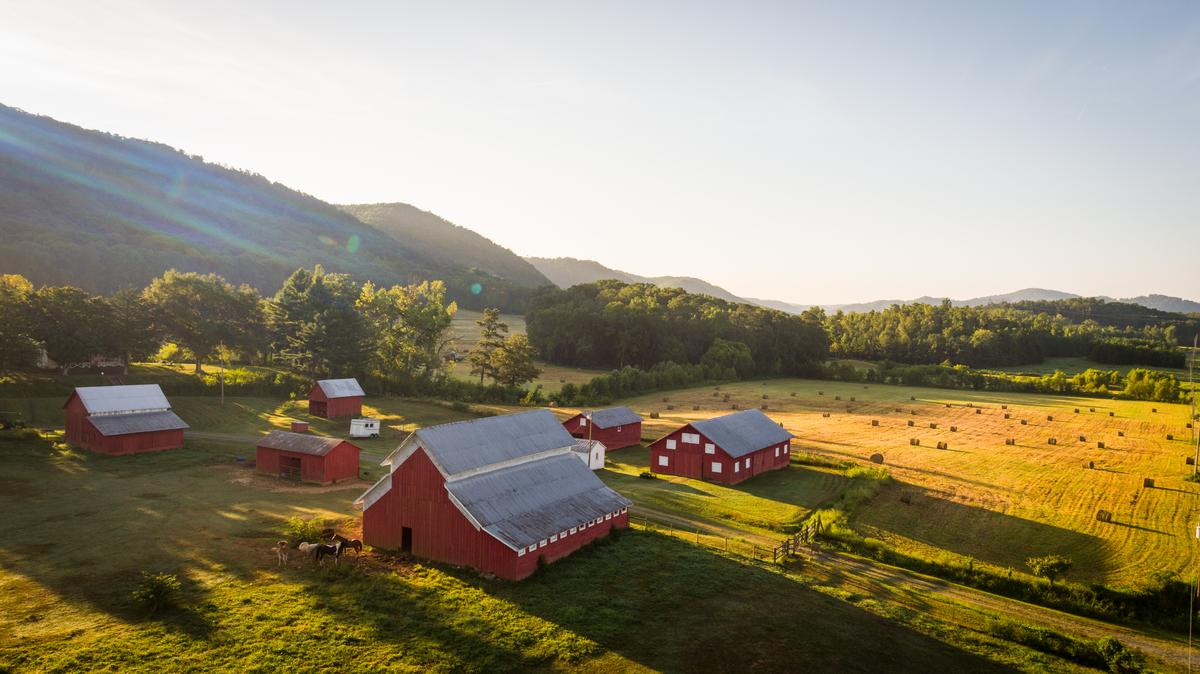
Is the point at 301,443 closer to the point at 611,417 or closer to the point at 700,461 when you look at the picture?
the point at 611,417

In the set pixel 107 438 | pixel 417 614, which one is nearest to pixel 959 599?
pixel 417 614

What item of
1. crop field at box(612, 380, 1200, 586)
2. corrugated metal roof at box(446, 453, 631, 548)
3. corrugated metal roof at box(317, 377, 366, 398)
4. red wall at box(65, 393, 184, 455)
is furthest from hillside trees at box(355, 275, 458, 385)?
corrugated metal roof at box(446, 453, 631, 548)

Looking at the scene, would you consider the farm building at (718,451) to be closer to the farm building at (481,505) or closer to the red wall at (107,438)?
the farm building at (481,505)

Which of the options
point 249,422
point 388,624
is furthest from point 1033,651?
point 249,422

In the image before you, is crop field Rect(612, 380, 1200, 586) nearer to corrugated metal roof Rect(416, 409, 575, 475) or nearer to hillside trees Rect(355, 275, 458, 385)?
corrugated metal roof Rect(416, 409, 575, 475)

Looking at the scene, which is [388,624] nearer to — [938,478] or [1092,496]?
[938,478]
